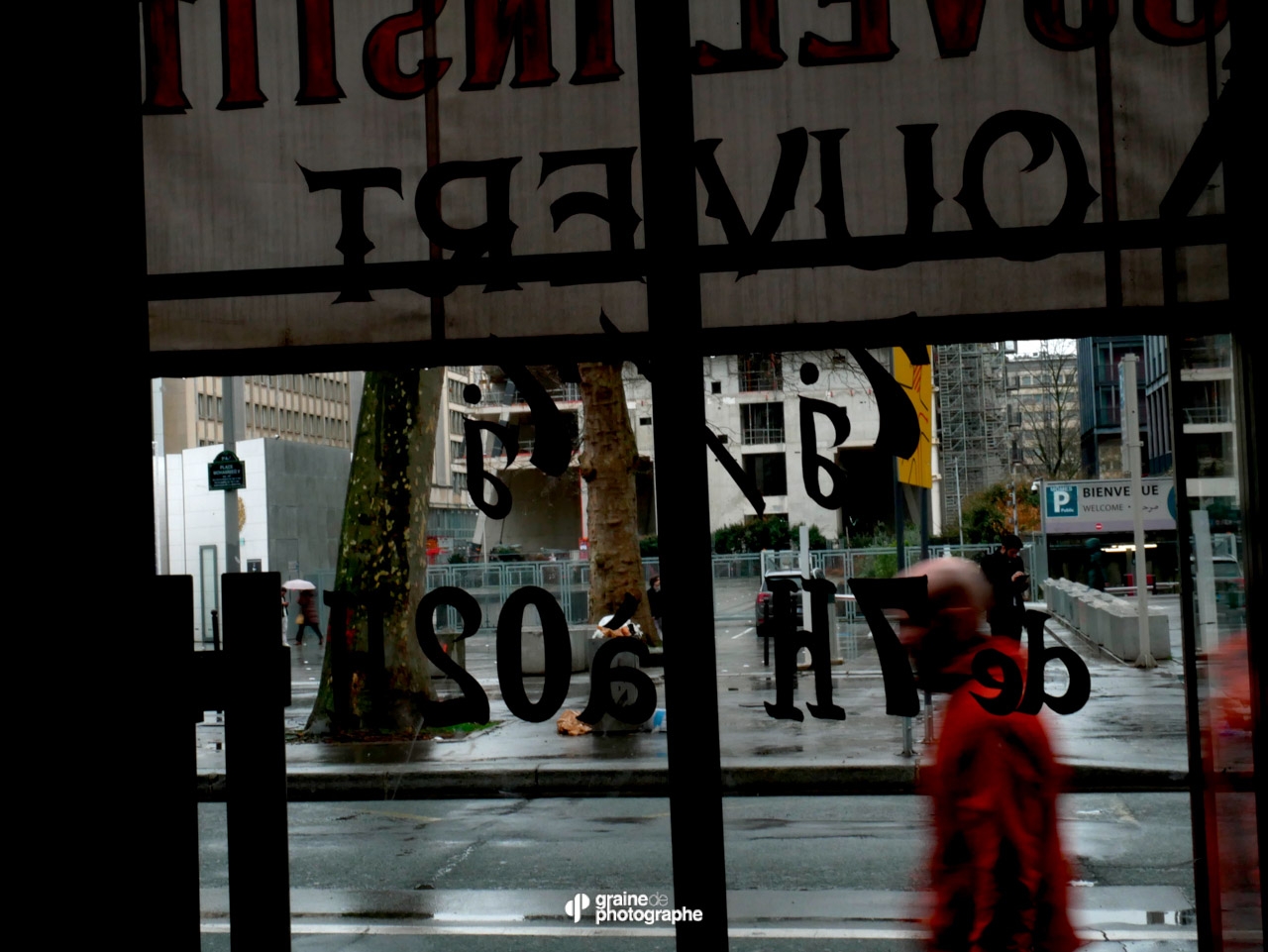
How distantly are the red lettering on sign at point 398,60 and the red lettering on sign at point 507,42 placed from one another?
0.27 feet

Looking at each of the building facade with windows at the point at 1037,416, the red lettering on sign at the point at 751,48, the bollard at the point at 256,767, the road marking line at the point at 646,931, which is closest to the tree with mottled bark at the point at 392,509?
the road marking line at the point at 646,931

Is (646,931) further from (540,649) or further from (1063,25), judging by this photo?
(540,649)

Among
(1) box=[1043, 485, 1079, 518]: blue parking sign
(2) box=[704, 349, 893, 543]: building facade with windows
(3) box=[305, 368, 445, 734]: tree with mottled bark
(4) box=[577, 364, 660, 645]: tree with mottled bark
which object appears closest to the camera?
(3) box=[305, 368, 445, 734]: tree with mottled bark

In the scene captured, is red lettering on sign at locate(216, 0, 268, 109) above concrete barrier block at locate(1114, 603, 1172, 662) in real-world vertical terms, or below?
above

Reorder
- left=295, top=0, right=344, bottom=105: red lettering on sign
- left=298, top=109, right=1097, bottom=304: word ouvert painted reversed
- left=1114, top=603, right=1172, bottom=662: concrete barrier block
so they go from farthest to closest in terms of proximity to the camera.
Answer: left=1114, top=603, right=1172, bottom=662: concrete barrier block < left=295, top=0, right=344, bottom=105: red lettering on sign < left=298, top=109, right=1097, bottom=304: word ouvert painted reversed

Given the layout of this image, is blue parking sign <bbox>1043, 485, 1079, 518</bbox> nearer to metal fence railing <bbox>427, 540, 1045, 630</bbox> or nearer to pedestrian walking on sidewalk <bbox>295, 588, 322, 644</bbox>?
metal fence railing <bbox>427, 540, 1045, 630</bbox>

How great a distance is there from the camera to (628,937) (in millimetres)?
6551

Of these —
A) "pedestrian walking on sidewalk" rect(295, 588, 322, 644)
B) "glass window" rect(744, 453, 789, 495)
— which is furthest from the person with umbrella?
"glass window" rect(744, 453, 789, 495)

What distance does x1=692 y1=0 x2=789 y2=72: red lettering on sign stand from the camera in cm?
254

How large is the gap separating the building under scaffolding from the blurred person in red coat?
63.2 feet

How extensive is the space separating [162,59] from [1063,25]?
76.1 inches

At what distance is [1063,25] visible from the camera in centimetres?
252

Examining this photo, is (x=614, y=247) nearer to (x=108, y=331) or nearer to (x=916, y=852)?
(x=108, y=331)

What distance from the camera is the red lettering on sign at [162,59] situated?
2.81 metres
